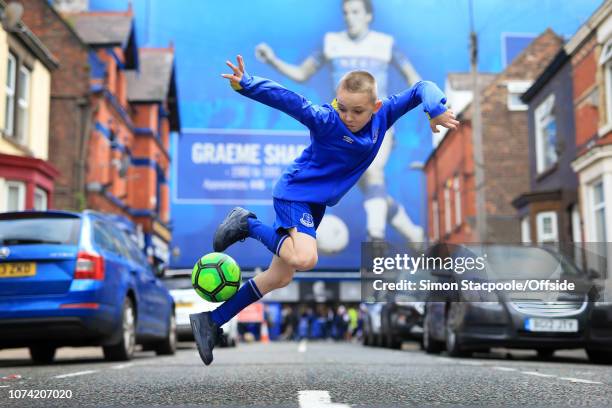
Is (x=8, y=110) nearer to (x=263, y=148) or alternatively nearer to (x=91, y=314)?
(x=91, y=314)

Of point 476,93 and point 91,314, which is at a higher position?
point 476,93

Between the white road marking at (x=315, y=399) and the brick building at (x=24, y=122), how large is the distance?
1642cm

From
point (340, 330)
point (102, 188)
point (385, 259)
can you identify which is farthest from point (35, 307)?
point (340, 330)

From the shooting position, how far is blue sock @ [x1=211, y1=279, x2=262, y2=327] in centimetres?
557

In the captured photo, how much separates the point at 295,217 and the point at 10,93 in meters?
18.2

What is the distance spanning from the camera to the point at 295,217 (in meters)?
5.37

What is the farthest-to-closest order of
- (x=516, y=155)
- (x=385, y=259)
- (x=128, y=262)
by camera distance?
(x=516, y=155) → (x=128, y=262) → (x=385, y=259)

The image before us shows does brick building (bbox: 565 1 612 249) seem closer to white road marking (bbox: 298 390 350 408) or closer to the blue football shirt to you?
the blue football shirt

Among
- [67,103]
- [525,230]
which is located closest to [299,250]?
[67,103]

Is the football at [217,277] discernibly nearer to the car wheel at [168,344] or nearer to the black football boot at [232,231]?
the black football boot at [232,231]

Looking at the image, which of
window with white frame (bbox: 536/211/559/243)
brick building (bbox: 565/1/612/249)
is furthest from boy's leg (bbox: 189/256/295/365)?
window with white frame (bbox: 536/211/559/243)

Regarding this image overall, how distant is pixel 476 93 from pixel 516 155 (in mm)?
13186

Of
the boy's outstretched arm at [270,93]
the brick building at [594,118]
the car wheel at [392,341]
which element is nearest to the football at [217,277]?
the boy's outstretched arm at [270,93]

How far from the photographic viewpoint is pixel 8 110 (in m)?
21.8
